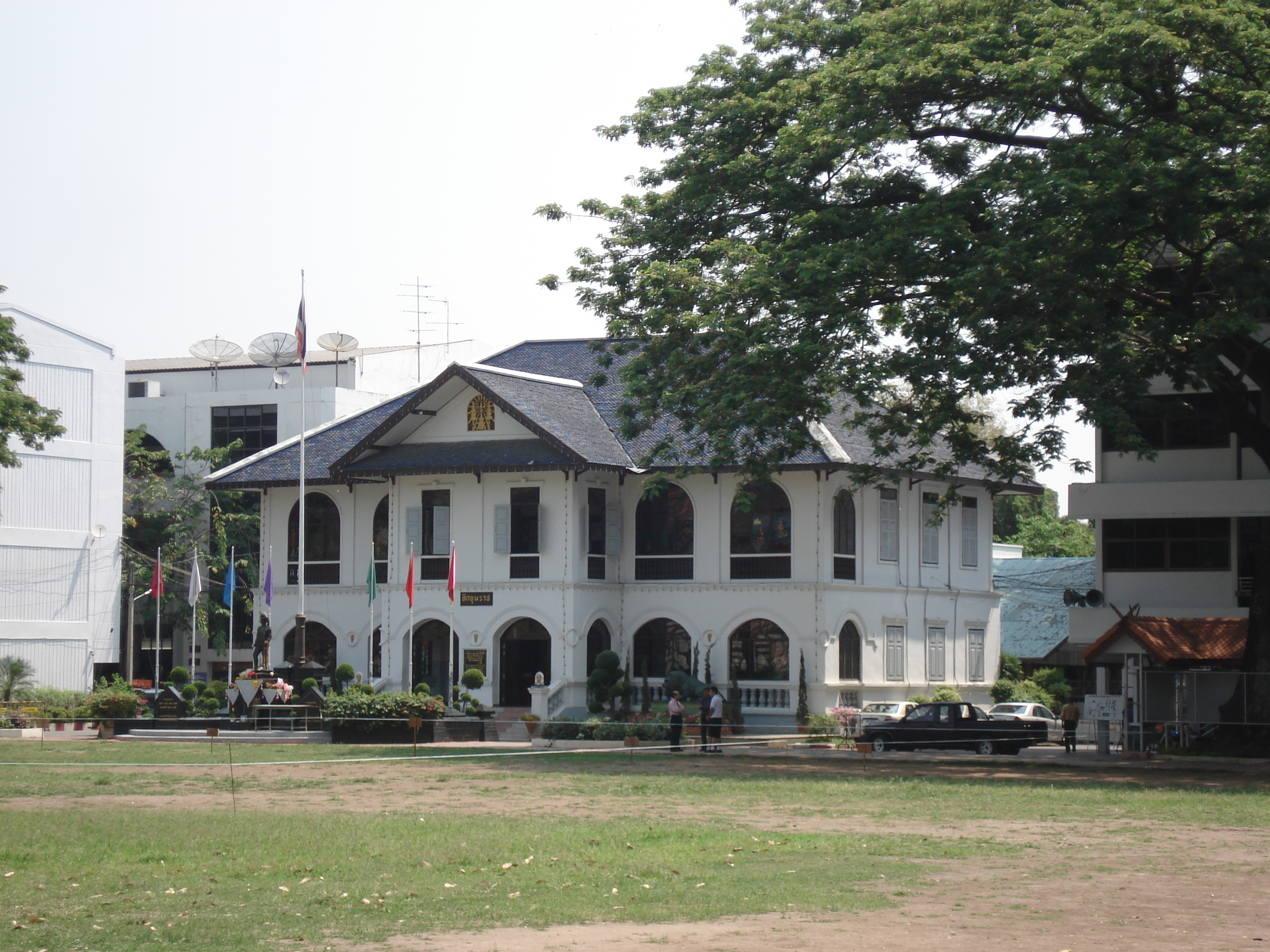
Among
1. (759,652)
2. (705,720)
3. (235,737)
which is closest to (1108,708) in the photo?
(705,720)

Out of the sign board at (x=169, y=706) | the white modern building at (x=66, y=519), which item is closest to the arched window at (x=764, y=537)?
the sign board at (x=169, y=706)

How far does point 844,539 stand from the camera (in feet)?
135

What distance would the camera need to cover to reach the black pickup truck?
34312 mm

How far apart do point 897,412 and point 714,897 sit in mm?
18369

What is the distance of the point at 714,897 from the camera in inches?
470

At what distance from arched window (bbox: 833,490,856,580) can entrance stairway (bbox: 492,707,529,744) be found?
8.91 metres

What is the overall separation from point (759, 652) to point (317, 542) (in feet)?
45.8

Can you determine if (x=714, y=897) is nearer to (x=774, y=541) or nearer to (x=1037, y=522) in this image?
(x=774, y=541)

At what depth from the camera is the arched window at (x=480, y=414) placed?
42281 millimetres

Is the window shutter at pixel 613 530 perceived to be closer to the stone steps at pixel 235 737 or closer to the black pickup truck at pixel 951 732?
the stone steps at pixel 235 737

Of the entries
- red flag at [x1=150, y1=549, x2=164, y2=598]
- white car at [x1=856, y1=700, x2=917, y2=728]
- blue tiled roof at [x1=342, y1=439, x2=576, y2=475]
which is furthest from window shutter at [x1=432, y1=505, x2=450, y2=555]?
white car at [x1=856, y1=700, x2=917, y2=728]

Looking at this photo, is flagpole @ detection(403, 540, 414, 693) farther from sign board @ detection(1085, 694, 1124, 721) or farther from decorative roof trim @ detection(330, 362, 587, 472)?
sign board @ detection(1085, 694, 1124, 721)

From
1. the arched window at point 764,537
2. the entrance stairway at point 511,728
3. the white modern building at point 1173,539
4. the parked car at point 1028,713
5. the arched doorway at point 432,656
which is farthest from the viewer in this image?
the arched doorway at point 432,656

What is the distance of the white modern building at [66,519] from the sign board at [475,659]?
55.5ft
